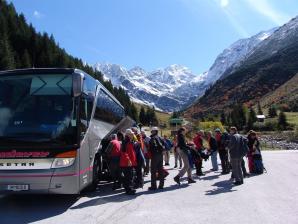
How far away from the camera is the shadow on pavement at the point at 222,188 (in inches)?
481

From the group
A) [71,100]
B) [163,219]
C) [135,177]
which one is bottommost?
[163,219]

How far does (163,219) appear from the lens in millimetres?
8602

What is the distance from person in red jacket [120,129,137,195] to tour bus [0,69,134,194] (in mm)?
1191

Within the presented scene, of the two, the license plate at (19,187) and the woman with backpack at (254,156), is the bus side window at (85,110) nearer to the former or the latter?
the license plate at (19,187)

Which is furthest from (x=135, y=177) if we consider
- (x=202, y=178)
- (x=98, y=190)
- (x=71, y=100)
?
(x=71, y=100)

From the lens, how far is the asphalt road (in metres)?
8.68

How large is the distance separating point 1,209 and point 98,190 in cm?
386

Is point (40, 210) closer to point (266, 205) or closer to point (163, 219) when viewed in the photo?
point (163, 219)

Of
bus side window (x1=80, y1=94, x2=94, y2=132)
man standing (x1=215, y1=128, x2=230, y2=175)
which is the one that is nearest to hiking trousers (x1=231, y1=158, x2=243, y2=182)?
man standing (x1=215, y1=128, x2=230, y2=175)

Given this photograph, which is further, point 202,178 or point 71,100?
point 202,178

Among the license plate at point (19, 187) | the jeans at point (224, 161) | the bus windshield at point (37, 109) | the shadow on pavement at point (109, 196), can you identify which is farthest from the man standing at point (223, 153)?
the license plate at point (19, 187)

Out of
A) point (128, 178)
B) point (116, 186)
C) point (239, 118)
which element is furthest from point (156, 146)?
point (239, 118)

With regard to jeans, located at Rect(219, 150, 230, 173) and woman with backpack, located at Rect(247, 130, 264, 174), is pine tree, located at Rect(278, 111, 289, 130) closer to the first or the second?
woman with backpack, located at Rect(247, 130, 264, 174)

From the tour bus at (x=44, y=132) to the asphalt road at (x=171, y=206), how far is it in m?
0.69
